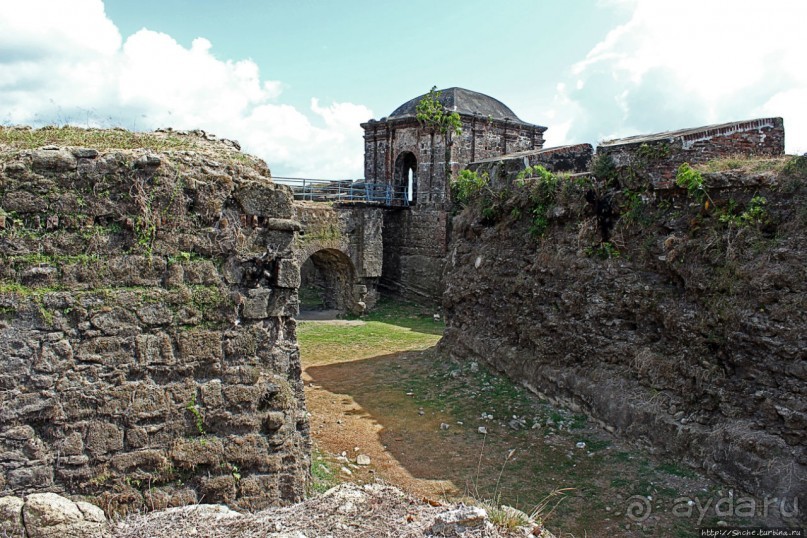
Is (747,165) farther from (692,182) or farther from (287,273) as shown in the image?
(287,273)

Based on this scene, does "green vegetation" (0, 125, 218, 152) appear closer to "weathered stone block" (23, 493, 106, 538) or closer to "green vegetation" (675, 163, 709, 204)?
"weathered stone block" (23, 493, 106, 538)

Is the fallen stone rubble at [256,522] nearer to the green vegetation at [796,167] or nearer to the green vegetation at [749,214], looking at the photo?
the green vegetation at [749,214]

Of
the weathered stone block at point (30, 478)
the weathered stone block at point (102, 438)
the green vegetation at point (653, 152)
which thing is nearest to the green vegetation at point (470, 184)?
the green vegetation at point (653, 152)

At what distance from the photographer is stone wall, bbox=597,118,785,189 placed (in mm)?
7367

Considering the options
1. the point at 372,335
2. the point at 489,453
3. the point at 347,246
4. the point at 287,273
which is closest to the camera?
the point at 287,273

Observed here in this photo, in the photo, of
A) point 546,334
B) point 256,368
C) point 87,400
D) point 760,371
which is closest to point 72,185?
point 87,400

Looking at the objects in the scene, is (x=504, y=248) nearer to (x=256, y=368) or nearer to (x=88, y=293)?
A: (x=256, y=368)

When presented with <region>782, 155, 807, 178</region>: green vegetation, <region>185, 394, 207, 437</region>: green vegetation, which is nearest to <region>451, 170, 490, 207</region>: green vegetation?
<region>782, 155, 807, 178</region>: green vegetation

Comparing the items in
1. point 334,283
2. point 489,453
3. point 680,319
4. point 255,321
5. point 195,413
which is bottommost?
point 489,453

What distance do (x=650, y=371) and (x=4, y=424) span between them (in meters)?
6.24

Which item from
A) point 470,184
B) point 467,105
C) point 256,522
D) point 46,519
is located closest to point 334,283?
point 467,105

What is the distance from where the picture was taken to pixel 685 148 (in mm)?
7398

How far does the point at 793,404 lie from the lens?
532 centimetres

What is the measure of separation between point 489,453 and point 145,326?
177 inches
